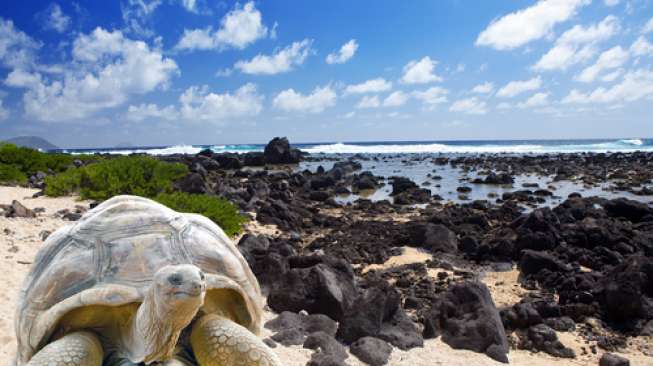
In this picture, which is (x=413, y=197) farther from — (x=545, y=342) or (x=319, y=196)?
(x=545, y=342)

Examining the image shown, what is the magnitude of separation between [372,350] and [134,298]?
2.94 metres

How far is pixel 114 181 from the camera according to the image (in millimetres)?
12875

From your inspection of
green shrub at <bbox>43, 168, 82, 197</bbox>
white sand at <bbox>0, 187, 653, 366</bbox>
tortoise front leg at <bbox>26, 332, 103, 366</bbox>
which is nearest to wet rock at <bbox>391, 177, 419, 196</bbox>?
white sand at <bbox>0, 187, 653, 366</bbox>

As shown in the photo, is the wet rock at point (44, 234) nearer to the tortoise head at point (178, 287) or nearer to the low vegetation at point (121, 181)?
the low vegetation at point (121, 181)

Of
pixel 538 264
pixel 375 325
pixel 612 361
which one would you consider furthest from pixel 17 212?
pixel 612 361

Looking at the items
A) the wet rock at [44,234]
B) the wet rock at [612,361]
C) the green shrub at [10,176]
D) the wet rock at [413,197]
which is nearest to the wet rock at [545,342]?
the wet rock at [612,361]

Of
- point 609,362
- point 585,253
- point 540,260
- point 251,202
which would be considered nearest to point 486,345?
point 609,362

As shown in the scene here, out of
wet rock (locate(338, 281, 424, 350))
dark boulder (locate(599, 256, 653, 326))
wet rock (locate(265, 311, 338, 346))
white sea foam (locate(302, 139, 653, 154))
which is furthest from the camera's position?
white sea foam (locate(302, 139, 653, 154))

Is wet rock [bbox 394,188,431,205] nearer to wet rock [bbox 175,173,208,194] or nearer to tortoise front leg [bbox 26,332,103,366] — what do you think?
wet rock [bbox 175,173,208,194]

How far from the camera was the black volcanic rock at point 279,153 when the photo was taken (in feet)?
145

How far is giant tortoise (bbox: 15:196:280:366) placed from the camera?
7.48ft

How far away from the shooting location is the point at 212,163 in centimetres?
3394

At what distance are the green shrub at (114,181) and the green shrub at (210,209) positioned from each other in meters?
2.64

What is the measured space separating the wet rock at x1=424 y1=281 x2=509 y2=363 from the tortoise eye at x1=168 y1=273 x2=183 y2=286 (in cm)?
406
